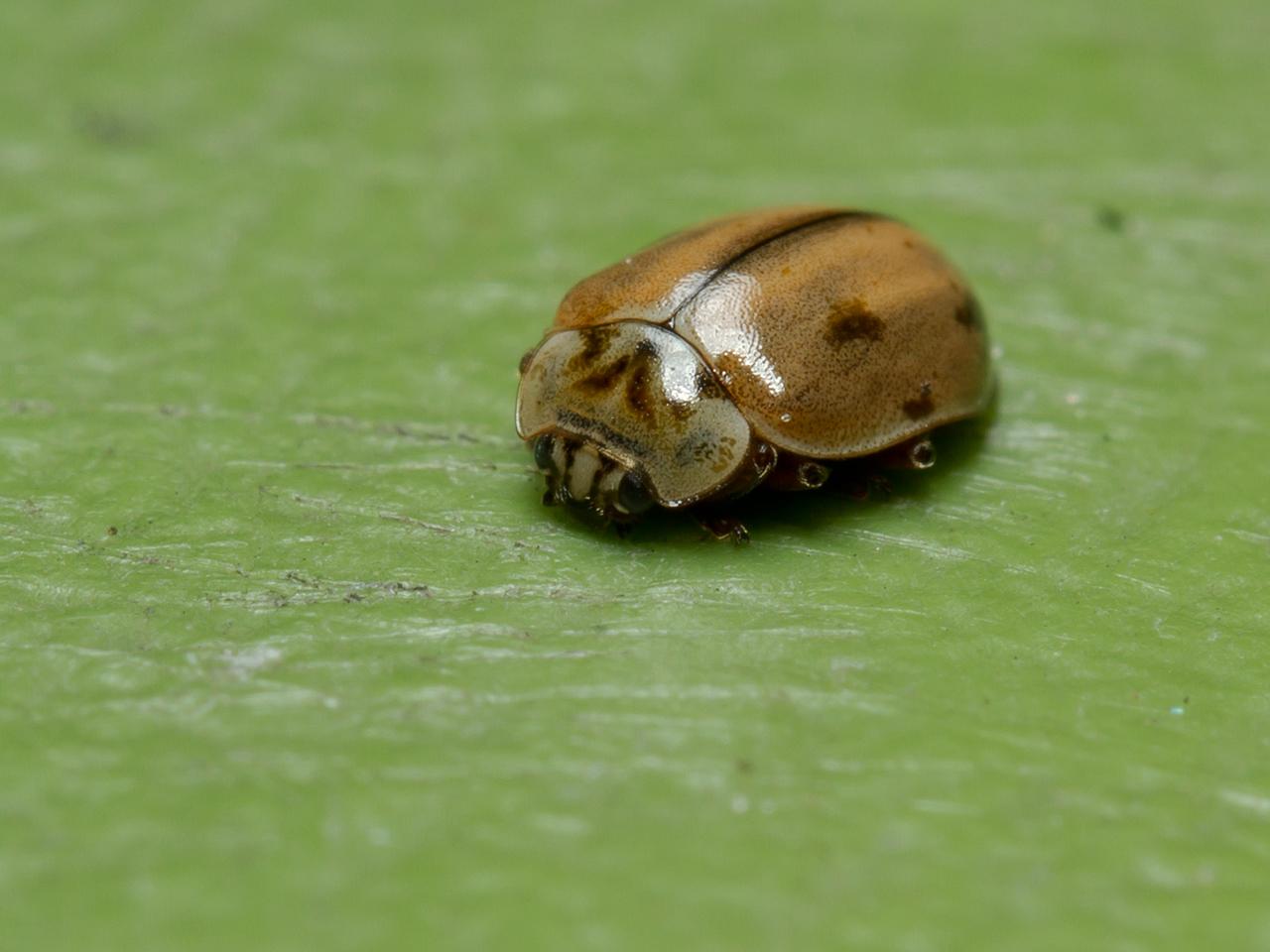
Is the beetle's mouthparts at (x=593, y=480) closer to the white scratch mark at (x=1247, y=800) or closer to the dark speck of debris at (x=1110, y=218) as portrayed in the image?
the white scratch mark at (x=1247, y=800)

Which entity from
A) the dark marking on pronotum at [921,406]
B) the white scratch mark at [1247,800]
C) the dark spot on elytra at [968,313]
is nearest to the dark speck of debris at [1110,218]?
the dark spot on elytra at [968,313]

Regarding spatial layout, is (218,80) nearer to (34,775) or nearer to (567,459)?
(567,459)

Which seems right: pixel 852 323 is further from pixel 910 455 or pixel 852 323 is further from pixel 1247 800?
pixel 1247 800

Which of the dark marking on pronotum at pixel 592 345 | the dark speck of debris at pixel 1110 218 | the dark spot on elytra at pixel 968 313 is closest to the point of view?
the dark marking on pronotum at pixel 592 345

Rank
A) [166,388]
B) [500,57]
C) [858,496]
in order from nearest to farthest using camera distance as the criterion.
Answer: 1. [858,496]
2. [166,388]
3. [500,57]

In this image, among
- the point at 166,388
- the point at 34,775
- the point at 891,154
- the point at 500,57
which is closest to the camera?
the point at 34,775

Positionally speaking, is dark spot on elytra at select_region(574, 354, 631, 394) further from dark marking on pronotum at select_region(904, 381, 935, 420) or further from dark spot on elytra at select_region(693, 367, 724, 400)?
dark marking on pronotum at select_region(904, 381, 935, 420)

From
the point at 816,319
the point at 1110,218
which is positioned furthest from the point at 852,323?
the point at 1110,218

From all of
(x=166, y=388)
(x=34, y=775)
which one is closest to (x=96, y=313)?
(x=166, y=388)

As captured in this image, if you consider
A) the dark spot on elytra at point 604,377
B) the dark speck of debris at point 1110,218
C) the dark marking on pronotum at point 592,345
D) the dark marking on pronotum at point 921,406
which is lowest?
the dark marking on pronotum at point 921,406
